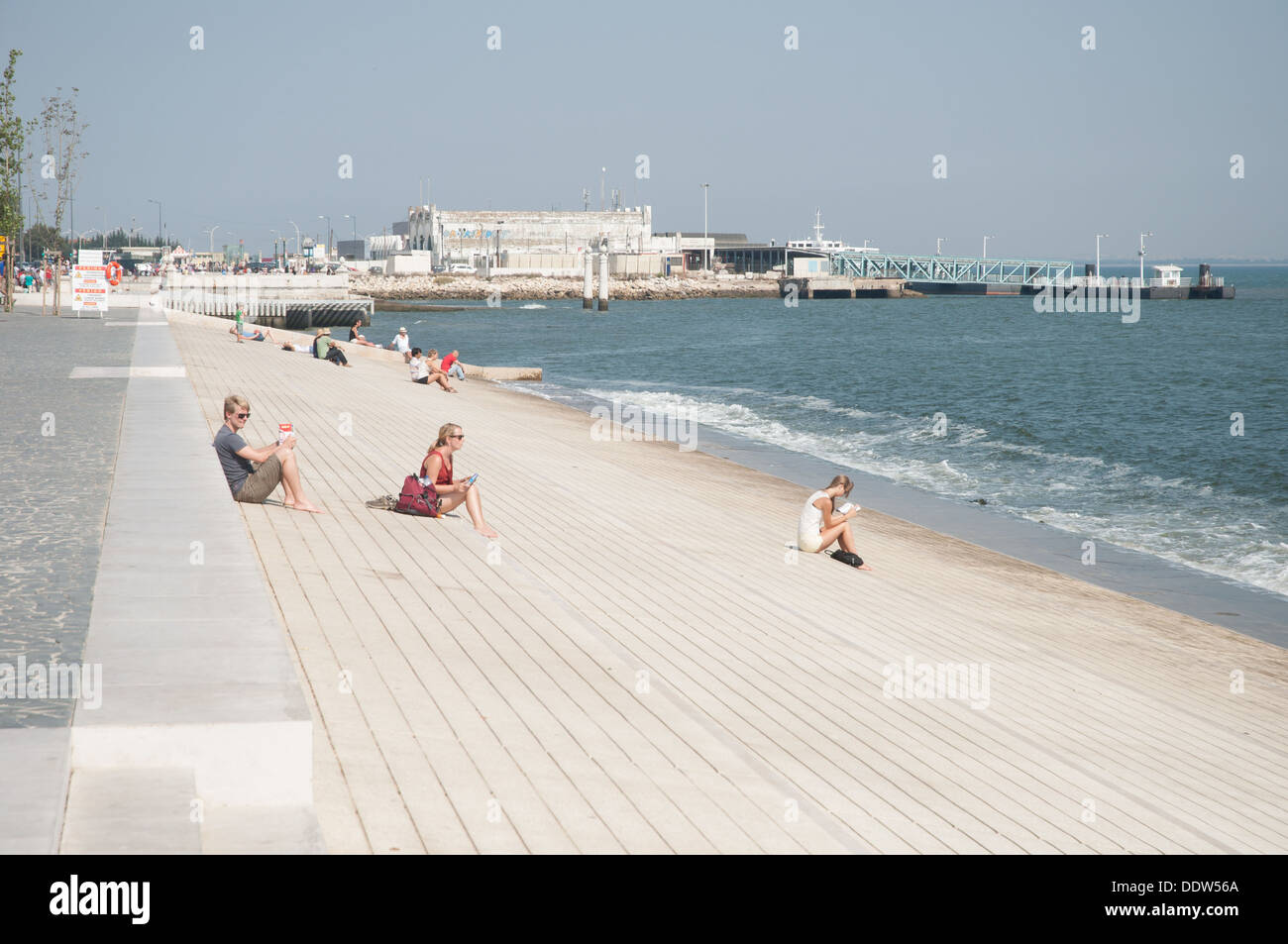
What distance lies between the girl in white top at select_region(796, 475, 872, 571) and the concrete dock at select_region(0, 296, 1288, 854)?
0.38m

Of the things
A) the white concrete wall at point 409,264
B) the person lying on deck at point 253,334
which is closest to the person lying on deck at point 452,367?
the person lying on deck at point 253,334

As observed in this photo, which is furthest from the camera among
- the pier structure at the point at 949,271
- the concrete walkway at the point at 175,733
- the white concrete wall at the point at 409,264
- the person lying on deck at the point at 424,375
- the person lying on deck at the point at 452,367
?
the pier structure at the point at 949,271

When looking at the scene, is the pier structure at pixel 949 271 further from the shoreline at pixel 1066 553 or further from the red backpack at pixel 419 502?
the red backpack at pixel 419 502

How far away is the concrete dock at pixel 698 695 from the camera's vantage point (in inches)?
217

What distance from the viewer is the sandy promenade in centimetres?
565

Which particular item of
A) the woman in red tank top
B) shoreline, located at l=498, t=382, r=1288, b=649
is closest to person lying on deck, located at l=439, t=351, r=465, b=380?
shoreline, located at l=498, t=382, r=1288, b=649

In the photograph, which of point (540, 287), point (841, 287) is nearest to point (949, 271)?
point (841, 287)

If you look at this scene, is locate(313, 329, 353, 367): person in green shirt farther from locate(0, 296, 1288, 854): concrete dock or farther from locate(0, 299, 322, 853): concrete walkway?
locate(0, 299, 322, 853): concrete walkway

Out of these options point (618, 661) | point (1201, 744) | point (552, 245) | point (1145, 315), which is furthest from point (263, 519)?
point (552, 245)

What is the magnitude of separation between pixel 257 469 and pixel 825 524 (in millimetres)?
5927

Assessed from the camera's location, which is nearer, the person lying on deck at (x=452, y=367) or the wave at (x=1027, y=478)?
the wave at (x=1027, y=478)

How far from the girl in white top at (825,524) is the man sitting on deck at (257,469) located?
5.19 metres
